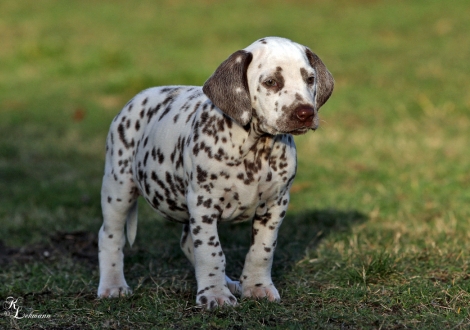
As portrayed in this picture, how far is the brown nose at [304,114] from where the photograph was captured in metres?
4.82

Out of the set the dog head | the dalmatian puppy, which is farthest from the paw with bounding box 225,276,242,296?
the dog head

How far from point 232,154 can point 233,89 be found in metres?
0.44

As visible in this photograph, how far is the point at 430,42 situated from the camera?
18438 mm

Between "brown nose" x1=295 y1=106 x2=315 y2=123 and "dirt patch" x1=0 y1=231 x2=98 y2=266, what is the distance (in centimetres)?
289

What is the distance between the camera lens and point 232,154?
518 centimetres

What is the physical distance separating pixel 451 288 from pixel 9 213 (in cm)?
505

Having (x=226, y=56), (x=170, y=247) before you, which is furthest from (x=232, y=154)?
(x=226, y=56)

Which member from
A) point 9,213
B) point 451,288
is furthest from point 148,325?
point 9,213

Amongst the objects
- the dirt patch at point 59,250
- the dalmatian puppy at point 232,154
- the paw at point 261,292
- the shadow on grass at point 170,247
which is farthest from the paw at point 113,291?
the dirt patch at point 59,250

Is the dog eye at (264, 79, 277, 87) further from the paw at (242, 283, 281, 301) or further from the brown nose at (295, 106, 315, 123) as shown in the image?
the paw at (242, 283, 281, 301)

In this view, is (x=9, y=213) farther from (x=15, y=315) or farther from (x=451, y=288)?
(x=451, y=288)

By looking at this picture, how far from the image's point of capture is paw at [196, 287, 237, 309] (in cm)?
522

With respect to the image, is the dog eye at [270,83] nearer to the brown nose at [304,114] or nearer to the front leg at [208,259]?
the brown nose at [304,114]

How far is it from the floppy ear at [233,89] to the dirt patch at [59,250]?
2.53 metres
